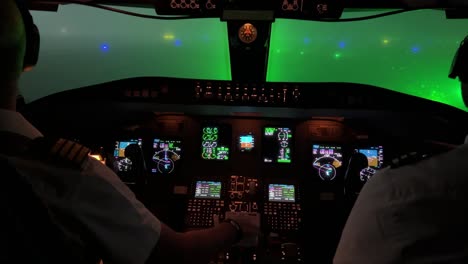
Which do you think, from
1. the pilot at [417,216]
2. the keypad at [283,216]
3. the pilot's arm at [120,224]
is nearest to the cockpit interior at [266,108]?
the keypad at [283,216]

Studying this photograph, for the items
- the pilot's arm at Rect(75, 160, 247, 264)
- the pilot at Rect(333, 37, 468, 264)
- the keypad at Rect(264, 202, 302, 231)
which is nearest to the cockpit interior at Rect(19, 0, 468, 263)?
the keypad at Rect(264, 202, 302, 231)

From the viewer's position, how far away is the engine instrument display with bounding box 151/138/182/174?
2369 mm

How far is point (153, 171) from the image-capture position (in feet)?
7.80

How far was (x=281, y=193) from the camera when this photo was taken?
→ 2246 mm

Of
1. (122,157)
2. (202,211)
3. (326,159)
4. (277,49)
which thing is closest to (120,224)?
(202,211)

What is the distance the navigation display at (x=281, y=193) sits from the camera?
7.32ft

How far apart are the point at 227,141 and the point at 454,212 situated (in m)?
1.73

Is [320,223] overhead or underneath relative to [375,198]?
underneath

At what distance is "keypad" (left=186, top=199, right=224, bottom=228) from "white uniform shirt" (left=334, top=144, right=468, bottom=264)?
1.34 metres

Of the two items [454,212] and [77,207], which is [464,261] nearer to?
[454,212]

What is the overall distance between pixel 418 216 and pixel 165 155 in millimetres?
1808

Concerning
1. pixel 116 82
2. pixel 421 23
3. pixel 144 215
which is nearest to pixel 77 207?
pixel 144 215

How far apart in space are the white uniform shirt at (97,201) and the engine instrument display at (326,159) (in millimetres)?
1582

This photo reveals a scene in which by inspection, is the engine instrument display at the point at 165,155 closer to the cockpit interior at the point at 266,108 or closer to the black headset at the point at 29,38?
the cockpit interior at the point at 266,108
